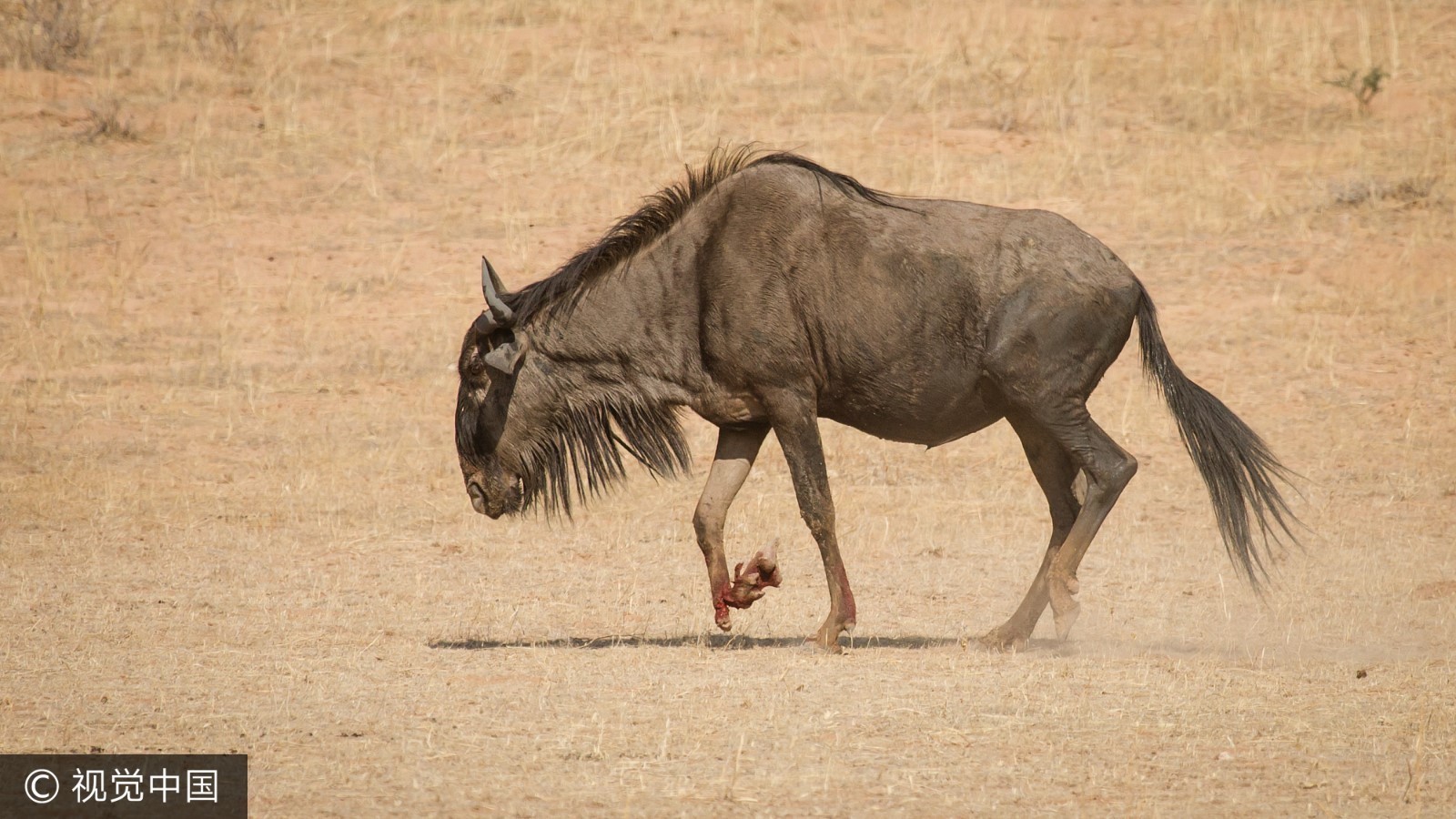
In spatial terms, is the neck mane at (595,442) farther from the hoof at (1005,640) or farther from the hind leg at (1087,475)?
the hind leg at (1087,475)

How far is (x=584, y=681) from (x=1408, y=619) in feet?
13.8

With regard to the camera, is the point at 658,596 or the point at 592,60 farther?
the point at 592,60

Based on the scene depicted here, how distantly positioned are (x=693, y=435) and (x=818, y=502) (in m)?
5.11

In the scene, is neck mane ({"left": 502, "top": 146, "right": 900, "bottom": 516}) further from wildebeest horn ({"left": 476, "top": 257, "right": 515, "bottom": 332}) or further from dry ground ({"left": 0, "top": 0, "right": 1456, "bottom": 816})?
dry ground ({"left": 0, "top": 0, "right": 1456, "bottom": 816})

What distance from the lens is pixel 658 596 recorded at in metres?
9.38

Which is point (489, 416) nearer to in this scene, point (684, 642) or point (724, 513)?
point (724, 513)

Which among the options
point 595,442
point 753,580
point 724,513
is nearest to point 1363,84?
point 595,442

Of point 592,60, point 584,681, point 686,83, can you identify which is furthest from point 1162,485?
point 592,60

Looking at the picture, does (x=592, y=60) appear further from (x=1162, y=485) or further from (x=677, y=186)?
(x=677, y=186)

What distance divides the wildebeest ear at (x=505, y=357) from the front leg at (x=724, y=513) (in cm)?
101

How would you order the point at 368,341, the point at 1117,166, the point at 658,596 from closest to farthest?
the point at 658,596 → the point at 368,341 → the point at 1117,166

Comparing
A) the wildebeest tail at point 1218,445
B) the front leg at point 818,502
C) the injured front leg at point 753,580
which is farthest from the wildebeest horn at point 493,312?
the wildebeest tail at point 1218,445

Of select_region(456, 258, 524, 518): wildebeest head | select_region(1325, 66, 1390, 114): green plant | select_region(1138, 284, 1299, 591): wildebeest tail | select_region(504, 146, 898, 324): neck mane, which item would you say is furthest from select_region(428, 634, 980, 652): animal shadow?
select_region(1325, 66, 1390, 114): green plant

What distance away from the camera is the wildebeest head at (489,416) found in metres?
8.20
